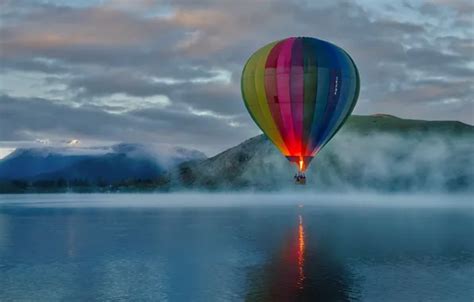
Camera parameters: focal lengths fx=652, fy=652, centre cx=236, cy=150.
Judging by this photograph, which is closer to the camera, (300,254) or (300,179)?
(300,254)

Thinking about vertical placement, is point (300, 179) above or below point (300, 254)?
above

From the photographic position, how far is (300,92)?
285ft

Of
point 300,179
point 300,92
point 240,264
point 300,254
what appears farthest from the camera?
point 300,92

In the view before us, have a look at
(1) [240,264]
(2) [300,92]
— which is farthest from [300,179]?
(1) [240,264]

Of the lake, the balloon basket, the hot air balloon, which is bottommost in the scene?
the lake

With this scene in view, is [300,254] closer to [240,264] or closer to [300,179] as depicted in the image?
[240,264]

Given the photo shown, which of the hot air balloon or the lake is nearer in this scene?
the lake

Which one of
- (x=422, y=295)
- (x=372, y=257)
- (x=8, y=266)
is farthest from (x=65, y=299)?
(x=372, y=257)

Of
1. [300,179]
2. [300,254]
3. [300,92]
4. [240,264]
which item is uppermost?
[300,92]

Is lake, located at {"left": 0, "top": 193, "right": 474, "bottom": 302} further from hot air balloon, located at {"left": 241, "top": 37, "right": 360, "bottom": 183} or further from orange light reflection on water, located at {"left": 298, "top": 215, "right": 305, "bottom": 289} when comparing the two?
hot air balloon, located at {"left": 241, "top": 37, "right": 360, "bottom": 183}

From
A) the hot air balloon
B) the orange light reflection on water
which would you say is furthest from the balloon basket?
the orange light reflection on water

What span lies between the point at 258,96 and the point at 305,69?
7268 millimetres

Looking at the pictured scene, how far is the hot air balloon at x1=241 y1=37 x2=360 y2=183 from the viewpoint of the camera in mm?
86875

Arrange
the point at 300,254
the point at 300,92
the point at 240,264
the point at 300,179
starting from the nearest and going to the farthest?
the point at 240,264 → the point at 300,254 → the point at 300,179 → the point at 300,92
